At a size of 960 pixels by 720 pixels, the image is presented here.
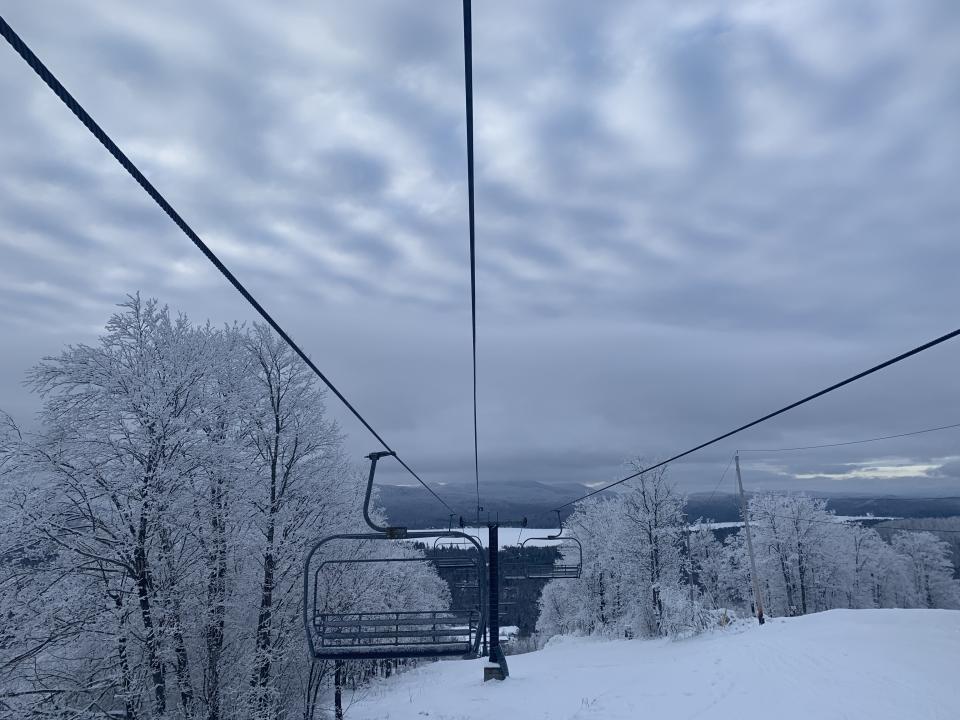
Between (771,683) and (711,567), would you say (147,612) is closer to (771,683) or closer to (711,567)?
(771,683)

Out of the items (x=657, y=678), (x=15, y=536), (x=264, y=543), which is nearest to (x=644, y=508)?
(x=657, y=678)

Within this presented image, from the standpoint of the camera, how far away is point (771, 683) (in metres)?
16.8

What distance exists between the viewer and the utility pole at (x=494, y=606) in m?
18.9

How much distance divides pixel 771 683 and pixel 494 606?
8.96 m

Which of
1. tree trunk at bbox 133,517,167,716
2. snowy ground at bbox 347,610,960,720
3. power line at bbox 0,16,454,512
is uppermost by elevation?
power line at bbox 0,16,454,512

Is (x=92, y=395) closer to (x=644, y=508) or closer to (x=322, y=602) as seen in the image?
(x=322, y=602)

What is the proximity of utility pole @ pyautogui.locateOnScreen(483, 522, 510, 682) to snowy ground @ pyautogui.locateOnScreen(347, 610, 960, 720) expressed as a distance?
587mm

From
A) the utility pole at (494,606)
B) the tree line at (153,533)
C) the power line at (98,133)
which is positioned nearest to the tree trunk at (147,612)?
the tree line at (153,533)

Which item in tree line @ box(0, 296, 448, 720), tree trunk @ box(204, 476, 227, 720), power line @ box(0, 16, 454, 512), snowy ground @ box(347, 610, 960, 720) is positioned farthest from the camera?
tree trunk @ box(204, 476, 227, 720)

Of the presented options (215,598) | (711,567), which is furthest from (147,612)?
(711,567)

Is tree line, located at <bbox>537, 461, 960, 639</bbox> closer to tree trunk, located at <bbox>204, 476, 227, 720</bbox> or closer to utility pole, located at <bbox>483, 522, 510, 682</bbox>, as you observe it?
utility pole, located at <bbox>483, 522, 510, 682</bbox>

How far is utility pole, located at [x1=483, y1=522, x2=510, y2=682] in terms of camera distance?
61.9ft

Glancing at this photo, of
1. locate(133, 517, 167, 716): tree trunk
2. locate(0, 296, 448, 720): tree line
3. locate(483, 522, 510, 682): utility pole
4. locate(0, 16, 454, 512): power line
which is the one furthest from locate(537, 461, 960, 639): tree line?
locate(0, 16, 454, 512): power line

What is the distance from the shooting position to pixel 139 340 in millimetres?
14195
